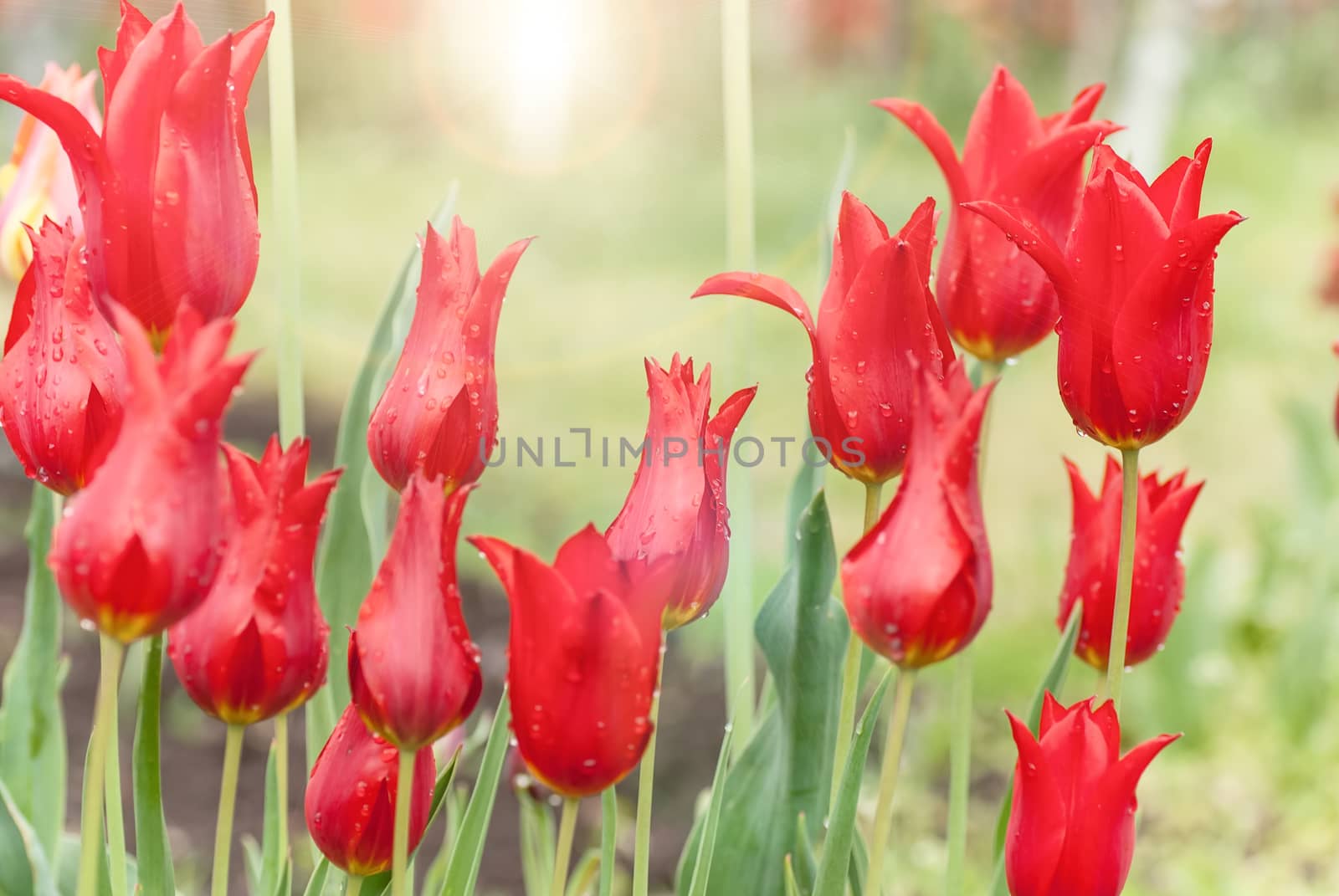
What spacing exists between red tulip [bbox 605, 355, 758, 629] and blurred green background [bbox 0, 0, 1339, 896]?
13.1 inches

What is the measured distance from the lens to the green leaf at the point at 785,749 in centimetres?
73

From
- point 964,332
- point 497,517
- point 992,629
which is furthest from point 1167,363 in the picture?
point 497,517

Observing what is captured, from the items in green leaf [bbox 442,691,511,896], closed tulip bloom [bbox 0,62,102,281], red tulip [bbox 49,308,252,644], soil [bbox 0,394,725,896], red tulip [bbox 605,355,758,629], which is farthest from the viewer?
soil [bbox 0,394,725,896]

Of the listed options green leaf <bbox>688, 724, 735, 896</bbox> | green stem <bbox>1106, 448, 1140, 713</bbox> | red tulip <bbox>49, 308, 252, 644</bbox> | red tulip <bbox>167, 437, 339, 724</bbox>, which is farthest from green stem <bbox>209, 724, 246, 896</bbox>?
green stem <bbox>1106, 448, 1140, 713</bbox>

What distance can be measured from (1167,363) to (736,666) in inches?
15.2

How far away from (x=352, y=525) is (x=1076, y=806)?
487 millimetres

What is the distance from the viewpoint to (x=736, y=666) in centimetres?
88

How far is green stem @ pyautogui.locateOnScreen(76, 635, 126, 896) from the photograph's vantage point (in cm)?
45

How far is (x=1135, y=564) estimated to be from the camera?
2.33ft

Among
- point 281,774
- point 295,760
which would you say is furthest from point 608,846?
point 295,760

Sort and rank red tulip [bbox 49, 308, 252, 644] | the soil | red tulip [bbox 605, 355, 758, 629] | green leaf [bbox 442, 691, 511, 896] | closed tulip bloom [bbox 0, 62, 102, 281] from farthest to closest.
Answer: the soil, closed tulip bloom [bbox 0, 62, 102, 281], green leaf [bbox 442, 691, 511, 896], red tulip [bbox 605, 355, 758, 629], red tulip [bbox 49, 308, 252, 644]

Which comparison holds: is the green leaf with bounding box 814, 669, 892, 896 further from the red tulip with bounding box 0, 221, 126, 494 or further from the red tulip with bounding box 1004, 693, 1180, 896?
the red tulip with bounding box 0, 221, 126, 494

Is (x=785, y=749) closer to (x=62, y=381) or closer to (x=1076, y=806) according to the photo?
(x=1076, y=806)

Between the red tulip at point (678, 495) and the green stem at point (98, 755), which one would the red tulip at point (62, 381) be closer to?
the green stem at point (98, 755)
